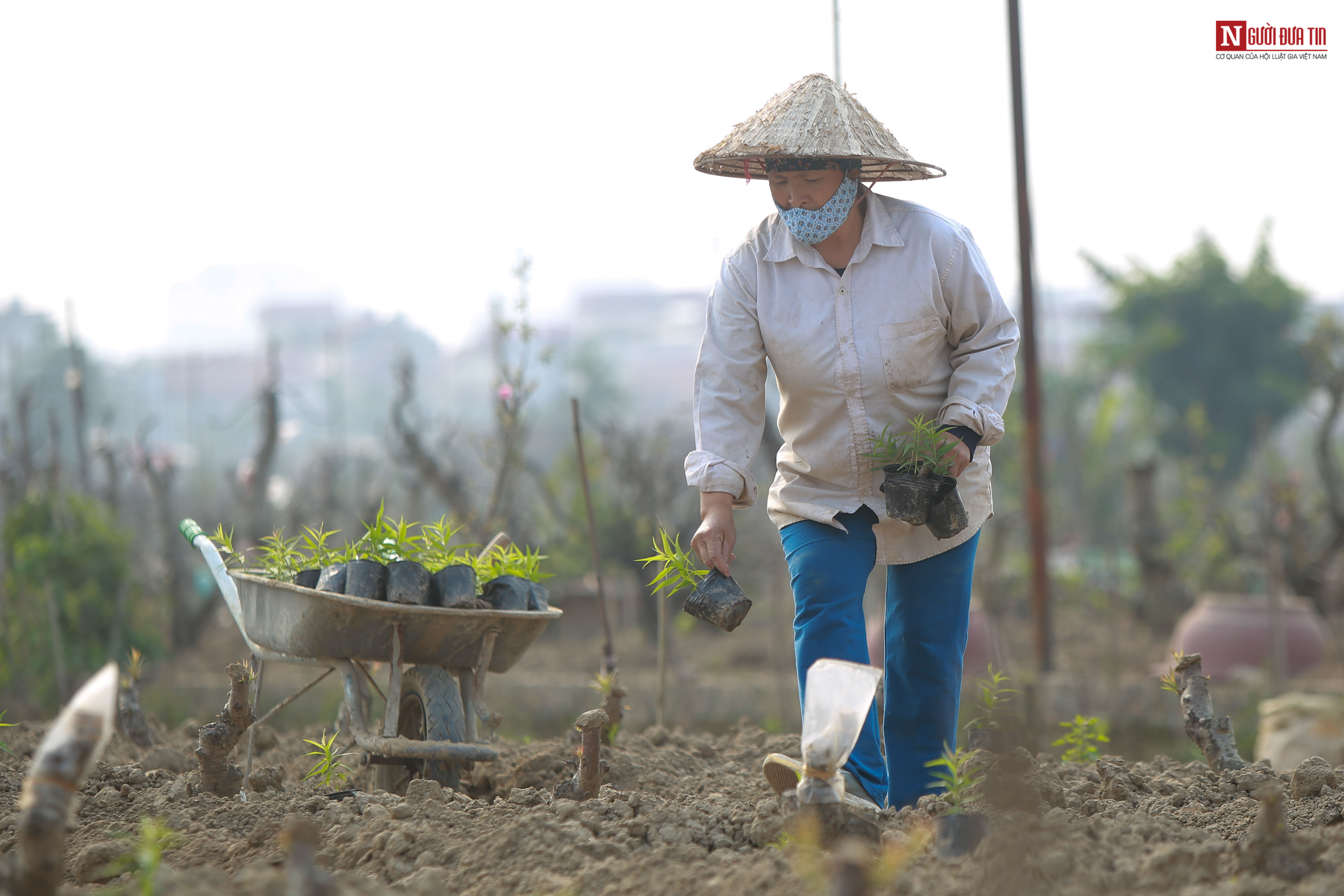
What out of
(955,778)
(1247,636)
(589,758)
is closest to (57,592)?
(589,758)

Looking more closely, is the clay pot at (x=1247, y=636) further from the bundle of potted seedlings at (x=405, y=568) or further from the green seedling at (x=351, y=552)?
the green seedling at (x=351, y=552)

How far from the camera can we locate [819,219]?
2656mm

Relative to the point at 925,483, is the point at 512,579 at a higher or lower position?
lower

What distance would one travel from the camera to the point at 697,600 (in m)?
2.44

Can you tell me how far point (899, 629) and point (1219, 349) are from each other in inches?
845

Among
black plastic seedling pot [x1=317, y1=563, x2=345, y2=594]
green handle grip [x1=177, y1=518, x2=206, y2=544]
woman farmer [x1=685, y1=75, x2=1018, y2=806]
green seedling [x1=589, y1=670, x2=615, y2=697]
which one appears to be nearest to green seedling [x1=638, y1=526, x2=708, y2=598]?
woman farmer [x1=685, y1=75, x2=1018, y2=806]

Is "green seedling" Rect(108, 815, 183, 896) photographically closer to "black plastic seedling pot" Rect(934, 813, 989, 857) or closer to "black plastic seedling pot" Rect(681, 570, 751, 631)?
"black plastic seedling pot" Rect(681, 570, 751, 631)

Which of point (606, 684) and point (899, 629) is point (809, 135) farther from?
point (606, 684)

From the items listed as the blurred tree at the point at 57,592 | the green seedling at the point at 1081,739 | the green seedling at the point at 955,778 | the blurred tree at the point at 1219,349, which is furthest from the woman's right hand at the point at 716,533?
the blurred tree at the point at 1219,349

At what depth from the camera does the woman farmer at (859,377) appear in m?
2.63

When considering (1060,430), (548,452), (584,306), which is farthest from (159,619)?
(584,306)

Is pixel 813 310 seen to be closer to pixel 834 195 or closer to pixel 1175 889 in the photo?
pixel 834 195

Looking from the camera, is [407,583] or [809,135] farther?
[407,583]

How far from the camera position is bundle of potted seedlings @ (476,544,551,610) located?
3.04 meters
